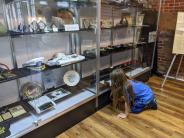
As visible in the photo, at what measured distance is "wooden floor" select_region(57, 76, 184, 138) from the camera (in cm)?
207

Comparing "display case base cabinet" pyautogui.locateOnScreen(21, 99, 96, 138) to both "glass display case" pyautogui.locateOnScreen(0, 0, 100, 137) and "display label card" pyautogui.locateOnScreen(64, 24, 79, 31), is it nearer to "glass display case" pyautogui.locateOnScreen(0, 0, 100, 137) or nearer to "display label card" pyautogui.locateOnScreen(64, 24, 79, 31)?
"glass display case" pyautogui.locateOnScreen(0, 0, 100, 137)

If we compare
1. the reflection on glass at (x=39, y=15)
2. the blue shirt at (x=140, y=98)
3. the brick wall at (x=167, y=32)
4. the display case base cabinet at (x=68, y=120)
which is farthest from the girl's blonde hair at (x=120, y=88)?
the brick wall at (x=167, y=32)

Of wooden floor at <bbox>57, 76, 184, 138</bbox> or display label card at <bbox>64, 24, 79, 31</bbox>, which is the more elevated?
display label card at <bbox>64, 24, 79, 31</bbox>

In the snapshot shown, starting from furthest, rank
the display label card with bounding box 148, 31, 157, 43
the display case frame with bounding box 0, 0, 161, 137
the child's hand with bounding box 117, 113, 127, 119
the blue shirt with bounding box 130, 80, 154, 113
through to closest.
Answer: the display label card with bounding box 148, 31, 157, 43 → the blue shirt with bounding box 130, 80, 154, 113 → the child's hand with bounding box 117, 113, 127, 119 → the display case frame with bounding box 0, 0, 161, 137

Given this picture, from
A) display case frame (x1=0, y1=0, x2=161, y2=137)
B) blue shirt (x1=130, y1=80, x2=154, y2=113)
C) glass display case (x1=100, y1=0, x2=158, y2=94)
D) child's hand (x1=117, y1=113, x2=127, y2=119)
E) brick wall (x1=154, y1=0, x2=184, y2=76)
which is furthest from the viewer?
brick wall (x1=154, y1=0, x2=184, y2=76)

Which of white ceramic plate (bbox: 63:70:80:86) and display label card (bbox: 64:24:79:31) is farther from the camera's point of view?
white ceramic plate (bbox: 63:70:80:86)

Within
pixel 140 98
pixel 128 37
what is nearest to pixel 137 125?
pixel 140 98

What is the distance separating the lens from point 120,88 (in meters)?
2.44

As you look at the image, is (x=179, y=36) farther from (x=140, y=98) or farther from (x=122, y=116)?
(x=122, y=116)

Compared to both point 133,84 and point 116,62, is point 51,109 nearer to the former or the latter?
point 133,84

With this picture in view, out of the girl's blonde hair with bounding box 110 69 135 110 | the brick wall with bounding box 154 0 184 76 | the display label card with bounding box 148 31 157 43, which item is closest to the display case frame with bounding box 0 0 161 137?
the girl's blonde hair with bounding box 110 69 135 110

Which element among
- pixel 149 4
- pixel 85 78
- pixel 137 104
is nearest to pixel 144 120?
pixel 137 104

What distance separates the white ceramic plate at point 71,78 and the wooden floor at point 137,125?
0.55 metres

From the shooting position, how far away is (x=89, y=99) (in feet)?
7.77
